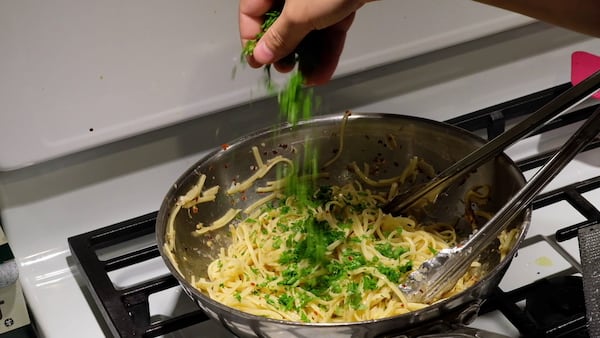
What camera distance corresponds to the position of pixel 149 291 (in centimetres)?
94

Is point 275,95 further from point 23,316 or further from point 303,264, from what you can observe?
point 23,316

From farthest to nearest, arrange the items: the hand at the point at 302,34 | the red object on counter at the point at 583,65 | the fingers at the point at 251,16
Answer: the red object on counter at the point at 583,65 < the fingers at the point at 251,16 < the hand at the point at 302,34

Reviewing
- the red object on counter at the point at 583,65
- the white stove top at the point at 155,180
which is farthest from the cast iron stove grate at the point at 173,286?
the red object on counter at the point at 583,65

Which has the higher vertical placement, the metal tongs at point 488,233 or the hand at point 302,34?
the hand at point 302,34

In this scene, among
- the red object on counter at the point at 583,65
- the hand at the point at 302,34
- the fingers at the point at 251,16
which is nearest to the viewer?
the hand at the point at 302,34

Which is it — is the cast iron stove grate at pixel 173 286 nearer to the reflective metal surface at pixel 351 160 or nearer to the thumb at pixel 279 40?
the reflective metal surface at pixel 351 160

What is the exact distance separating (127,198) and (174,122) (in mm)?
137

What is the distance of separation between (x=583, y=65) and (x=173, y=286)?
79 cm

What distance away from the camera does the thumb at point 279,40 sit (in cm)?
83

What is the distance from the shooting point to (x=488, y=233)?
2.87 feet

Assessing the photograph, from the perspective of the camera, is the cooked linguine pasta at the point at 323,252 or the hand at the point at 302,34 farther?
the cooked linguine pasta at the point at 323,252

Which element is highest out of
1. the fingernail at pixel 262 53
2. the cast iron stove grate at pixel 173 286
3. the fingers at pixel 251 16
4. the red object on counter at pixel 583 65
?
the fingers at pixel 251 16

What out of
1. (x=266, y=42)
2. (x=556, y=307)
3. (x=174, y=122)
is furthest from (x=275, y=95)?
(x=556, y=307)

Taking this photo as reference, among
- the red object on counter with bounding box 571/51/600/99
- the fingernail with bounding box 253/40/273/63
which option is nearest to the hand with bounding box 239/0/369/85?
the fingernail with bounding box 253/40/273/63
